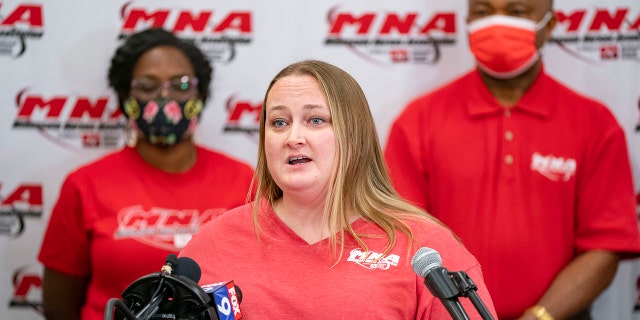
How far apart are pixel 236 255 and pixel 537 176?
5.70ft

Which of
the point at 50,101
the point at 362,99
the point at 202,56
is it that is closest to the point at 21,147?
the point at 50,101

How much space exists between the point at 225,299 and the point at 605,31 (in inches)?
113

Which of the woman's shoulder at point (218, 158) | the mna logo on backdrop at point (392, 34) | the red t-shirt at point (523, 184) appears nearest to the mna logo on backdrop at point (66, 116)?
the woman's shoulder at point (218, 158)

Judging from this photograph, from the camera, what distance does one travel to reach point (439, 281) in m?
2.06

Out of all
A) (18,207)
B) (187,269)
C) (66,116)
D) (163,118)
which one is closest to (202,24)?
(163,118)

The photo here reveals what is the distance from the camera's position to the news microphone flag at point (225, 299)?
7.46 ft

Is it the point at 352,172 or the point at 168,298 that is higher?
the point at 352,172

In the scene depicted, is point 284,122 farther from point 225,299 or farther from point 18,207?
point 18,207

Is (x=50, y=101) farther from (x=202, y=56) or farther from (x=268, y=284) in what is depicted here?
(x=268, y=284)

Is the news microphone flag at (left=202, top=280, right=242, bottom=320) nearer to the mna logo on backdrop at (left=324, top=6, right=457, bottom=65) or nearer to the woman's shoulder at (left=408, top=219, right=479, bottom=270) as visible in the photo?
the woman's shoulder at (left=408, top=219, right=479, bottom=270)

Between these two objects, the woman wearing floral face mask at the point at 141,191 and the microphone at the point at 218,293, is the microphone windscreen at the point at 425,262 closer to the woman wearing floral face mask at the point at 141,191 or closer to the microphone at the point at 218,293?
the microphone at the point at 218,293

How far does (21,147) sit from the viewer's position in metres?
4.58

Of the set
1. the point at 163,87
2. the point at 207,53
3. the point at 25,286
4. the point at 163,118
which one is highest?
the point at 207,53

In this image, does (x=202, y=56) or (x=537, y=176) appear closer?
(x=537, y=176)
